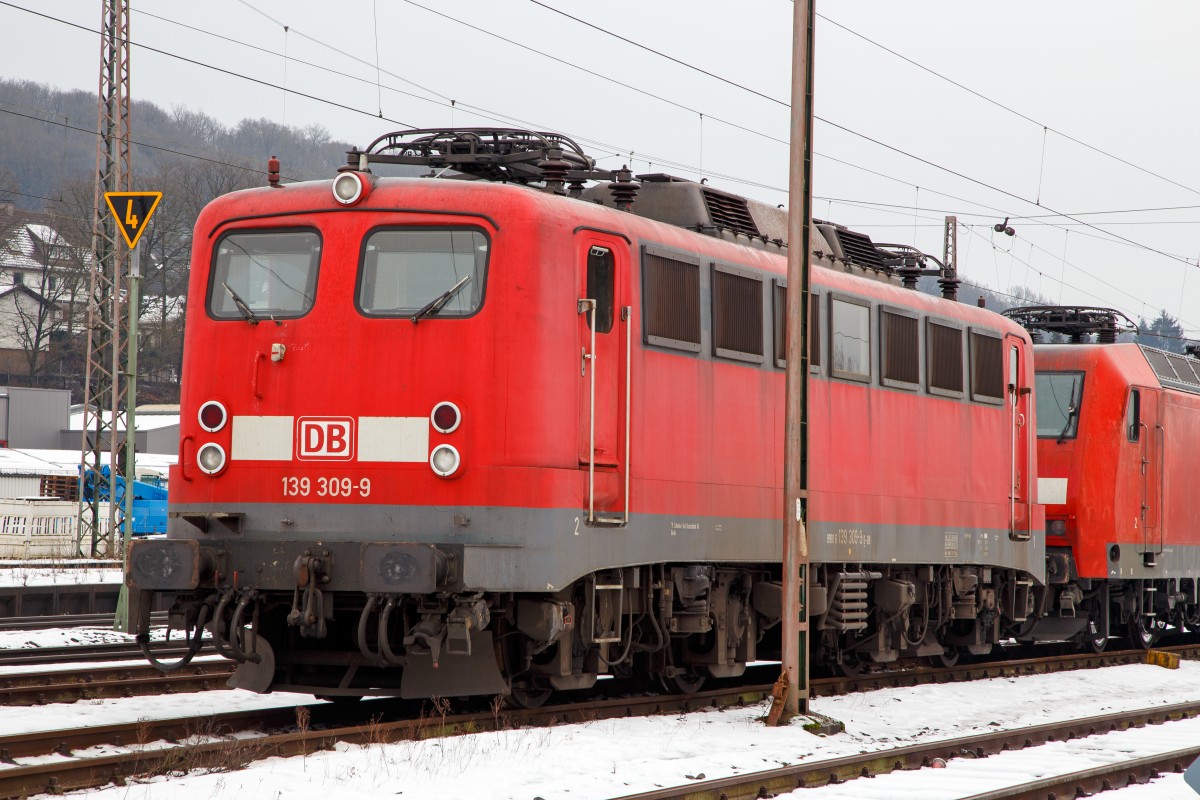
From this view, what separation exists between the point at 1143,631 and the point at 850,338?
9.43m

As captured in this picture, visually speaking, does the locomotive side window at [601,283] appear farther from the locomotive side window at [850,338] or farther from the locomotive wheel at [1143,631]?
the locomotive wheel at [1143,631]

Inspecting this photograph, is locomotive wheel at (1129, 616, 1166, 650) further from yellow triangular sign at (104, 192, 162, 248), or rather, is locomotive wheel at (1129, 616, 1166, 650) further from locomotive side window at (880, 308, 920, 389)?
yellow triangular sign at (104, 192, 162, 248)

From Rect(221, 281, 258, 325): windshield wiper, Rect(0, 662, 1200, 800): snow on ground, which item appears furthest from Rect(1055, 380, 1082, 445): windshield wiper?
Rect(221, 281, 258, 325): windshield wiper

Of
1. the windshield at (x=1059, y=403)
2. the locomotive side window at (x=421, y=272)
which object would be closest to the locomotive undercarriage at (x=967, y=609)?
the windshield at (x=1059, y=403)

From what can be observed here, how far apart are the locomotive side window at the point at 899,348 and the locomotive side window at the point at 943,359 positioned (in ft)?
0.93

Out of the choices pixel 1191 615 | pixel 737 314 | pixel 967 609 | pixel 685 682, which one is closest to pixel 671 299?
pixel 737 314

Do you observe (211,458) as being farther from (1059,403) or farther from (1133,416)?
(1133,416)

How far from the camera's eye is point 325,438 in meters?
10.2

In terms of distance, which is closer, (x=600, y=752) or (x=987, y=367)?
(x=600, y=752)

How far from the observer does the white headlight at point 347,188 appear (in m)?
10.5

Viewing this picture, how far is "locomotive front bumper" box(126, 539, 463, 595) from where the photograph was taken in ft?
31.3

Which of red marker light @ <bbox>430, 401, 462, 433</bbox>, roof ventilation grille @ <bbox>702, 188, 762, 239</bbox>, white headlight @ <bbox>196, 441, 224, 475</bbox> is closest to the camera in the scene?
red marker light @ <bbox>430, 401, 462, 433</bbox>

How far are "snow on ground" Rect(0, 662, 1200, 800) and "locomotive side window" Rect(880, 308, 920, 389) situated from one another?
319 centimetres

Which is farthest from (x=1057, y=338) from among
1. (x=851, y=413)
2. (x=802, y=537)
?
(x=802, y=537)
